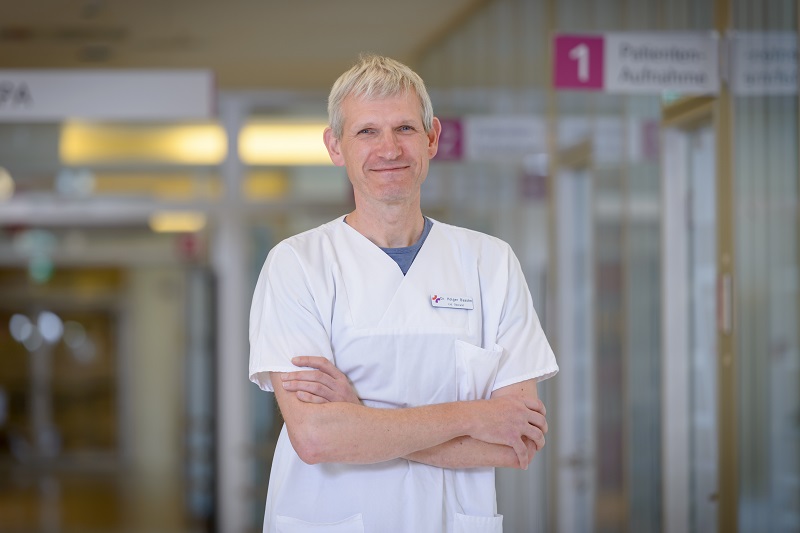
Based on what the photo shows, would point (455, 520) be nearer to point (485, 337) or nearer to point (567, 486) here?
point (485, 337)

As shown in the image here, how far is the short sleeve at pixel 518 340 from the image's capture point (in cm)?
220

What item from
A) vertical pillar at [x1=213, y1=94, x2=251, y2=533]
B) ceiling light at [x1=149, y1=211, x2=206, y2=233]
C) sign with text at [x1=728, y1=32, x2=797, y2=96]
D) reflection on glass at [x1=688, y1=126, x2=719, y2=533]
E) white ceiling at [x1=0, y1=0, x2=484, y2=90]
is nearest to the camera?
sign with text at [x1=728, y1=32, x2=797, y2=96]

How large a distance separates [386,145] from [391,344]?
38 centimetres

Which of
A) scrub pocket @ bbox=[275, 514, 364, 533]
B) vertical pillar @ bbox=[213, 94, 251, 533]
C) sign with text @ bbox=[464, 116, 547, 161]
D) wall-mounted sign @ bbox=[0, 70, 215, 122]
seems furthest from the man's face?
vertical pillar @ bbox=[213, 94, 251, 533]

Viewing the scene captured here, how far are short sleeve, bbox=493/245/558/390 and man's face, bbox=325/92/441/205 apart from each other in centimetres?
27

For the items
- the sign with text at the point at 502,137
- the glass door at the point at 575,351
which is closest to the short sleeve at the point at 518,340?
the glass door at the point at 575,351

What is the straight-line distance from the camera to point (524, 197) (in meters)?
7.03

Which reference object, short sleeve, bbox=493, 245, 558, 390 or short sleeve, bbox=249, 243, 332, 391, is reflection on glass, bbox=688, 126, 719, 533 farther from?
short sleeve, bbox=249, 243, 332, 391

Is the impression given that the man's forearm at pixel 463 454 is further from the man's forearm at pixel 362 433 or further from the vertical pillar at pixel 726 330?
the vertical pillar at pixel 726 330

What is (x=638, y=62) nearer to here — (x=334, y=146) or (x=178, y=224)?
(x=334, y=146)

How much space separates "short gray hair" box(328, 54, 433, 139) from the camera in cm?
213

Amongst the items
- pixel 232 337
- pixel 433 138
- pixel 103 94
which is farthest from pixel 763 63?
pixel 232 337

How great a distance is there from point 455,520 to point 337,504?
9.1 inches

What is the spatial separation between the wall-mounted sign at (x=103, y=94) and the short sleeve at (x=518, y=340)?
13.5 ft
